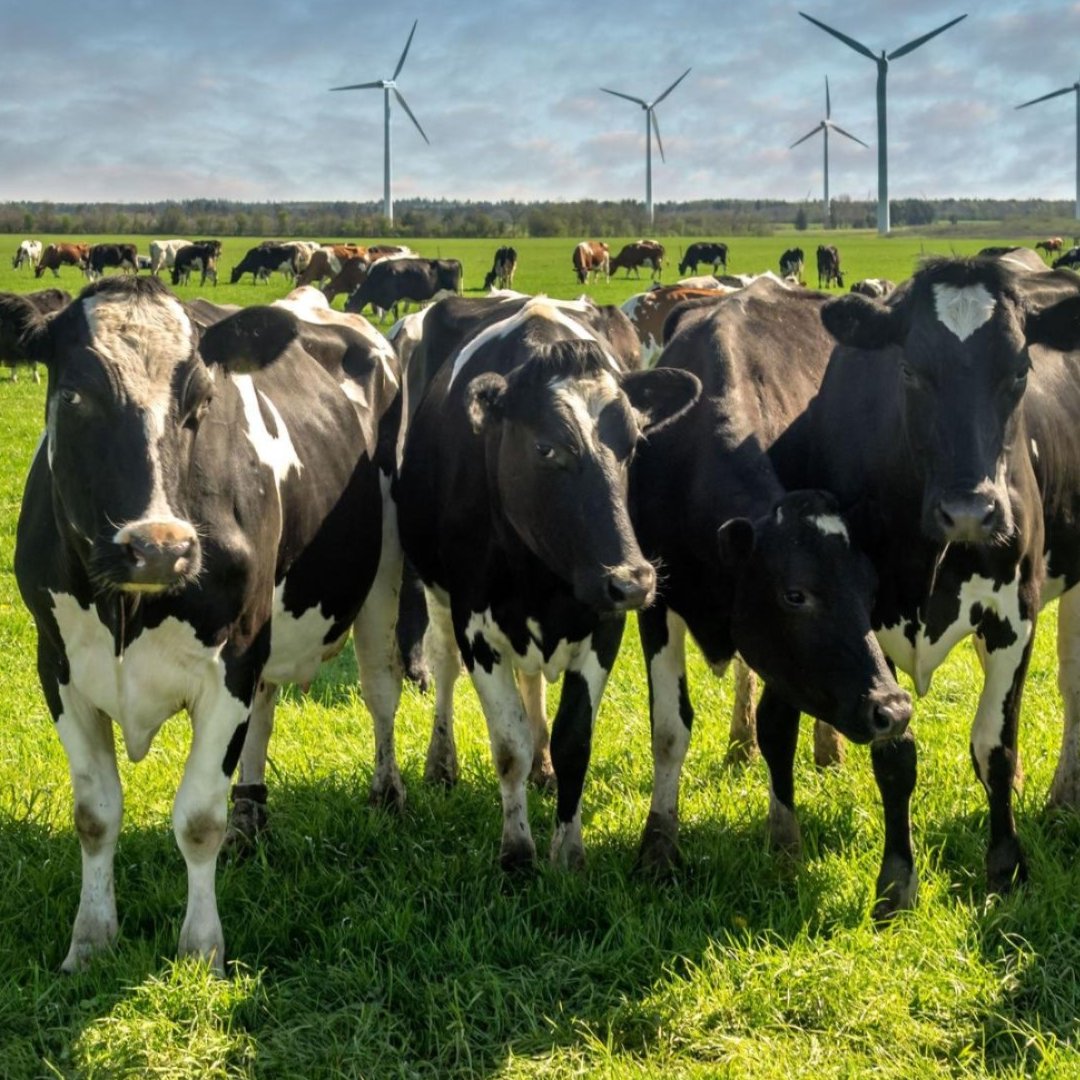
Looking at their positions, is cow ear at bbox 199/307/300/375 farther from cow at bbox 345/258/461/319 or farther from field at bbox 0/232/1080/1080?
cow at bbox 345/258/461/319

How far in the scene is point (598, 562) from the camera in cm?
532

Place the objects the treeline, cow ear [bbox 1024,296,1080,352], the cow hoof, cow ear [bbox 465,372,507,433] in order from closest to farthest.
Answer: the cow hoof, cow ear [bbox 1024,296,1080,352], cow ear [bbox 465,372,507,433], the treeline

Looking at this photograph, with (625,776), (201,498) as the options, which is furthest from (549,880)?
(201,498)

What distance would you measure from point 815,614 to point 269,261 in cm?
5623

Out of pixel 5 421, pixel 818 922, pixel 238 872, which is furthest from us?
pixel 5 421

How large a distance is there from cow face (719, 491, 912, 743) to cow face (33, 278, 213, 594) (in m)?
2.10

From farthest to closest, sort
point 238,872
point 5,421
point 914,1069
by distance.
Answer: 1. point 5,421
2. point 238,872
3. point 914,1069

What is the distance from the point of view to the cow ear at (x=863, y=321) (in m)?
5.81

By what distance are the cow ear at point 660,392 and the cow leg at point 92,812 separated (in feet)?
8.27

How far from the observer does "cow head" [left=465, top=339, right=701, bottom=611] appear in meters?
5.36

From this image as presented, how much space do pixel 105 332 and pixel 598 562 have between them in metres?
1.96

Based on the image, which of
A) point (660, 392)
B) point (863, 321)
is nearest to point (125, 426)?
point (660, 392)

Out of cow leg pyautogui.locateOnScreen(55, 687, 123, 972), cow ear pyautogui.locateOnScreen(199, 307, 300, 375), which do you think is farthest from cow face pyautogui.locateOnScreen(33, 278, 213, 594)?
cow leg pyautogui.locateOnScreen(55, 687, 123, 972)

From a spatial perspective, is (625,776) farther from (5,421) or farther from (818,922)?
(5,421)
